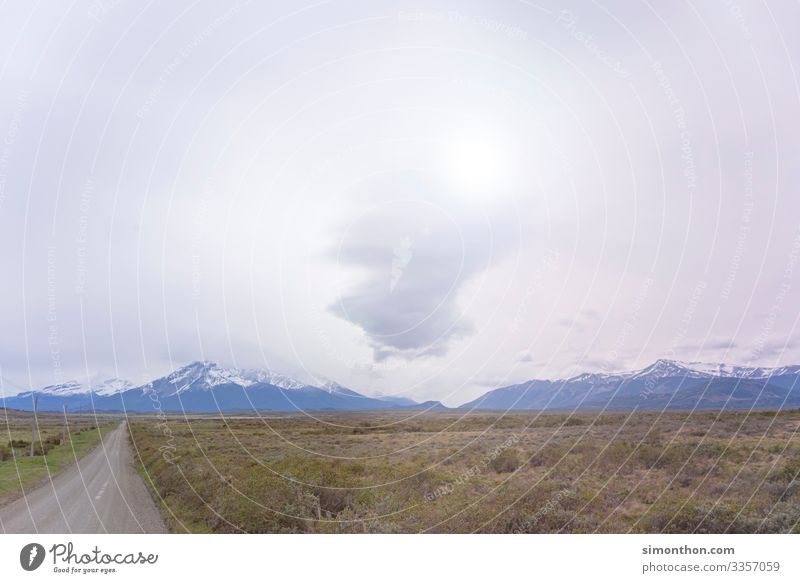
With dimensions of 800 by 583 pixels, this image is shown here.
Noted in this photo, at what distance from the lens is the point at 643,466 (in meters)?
19.7

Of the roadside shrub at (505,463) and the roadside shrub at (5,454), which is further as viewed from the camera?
the roadside shrub at (5,454)

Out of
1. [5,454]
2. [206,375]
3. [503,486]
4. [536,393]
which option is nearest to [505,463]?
[503,486]

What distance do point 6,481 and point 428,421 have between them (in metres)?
27.8

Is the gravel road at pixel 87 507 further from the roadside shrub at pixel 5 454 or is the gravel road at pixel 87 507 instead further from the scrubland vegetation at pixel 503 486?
the roadside shrub at pixel 5 454

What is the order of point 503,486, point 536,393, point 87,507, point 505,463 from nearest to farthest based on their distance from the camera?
1. point 503,486
2. point 87,507
3. point 505,463
4. point 536,393

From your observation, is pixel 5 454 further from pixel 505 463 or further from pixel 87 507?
pixel 505 463

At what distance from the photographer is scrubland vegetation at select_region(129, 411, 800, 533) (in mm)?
14102
